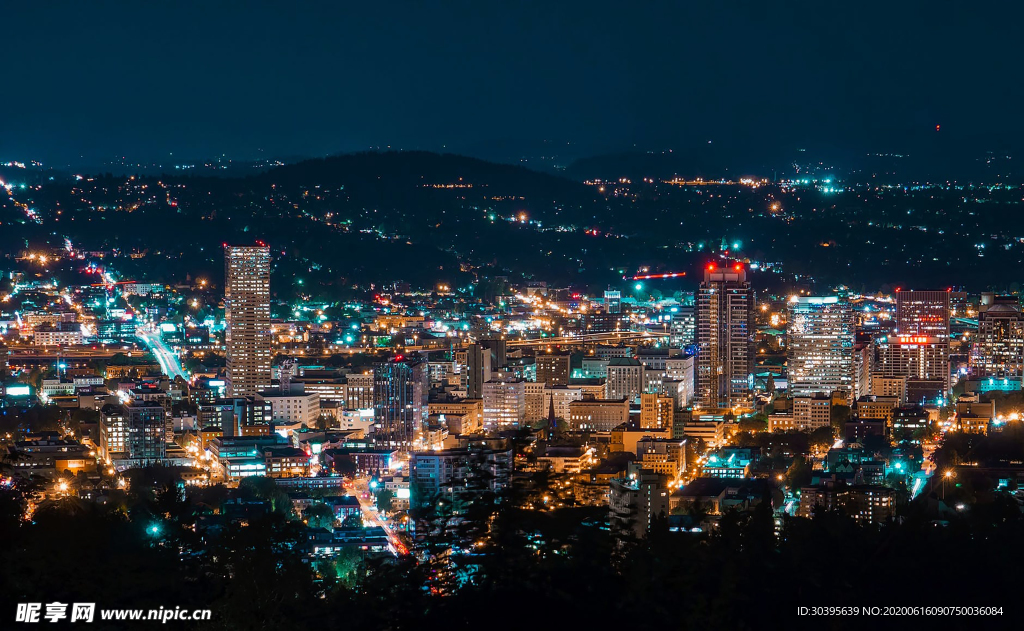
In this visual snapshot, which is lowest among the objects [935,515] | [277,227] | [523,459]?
[935,515]

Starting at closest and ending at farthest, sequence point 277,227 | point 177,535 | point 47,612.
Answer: point 47,612, point 177,535, point 277,227

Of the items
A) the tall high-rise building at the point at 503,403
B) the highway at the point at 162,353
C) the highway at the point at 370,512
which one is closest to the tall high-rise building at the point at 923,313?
the tall high-rise building at the point at 503,403

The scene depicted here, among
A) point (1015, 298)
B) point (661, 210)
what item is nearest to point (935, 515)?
point (1015, 298)

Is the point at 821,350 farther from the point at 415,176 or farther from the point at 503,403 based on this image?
the point at 415,176

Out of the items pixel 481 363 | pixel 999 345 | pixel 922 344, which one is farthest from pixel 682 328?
pixel 481 363

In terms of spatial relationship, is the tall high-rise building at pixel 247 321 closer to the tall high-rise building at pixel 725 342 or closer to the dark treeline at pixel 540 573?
the tall high-rise building at pixel 725 342

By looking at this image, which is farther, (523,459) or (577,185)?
(577,185)

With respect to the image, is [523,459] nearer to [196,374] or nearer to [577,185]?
[196,374]
